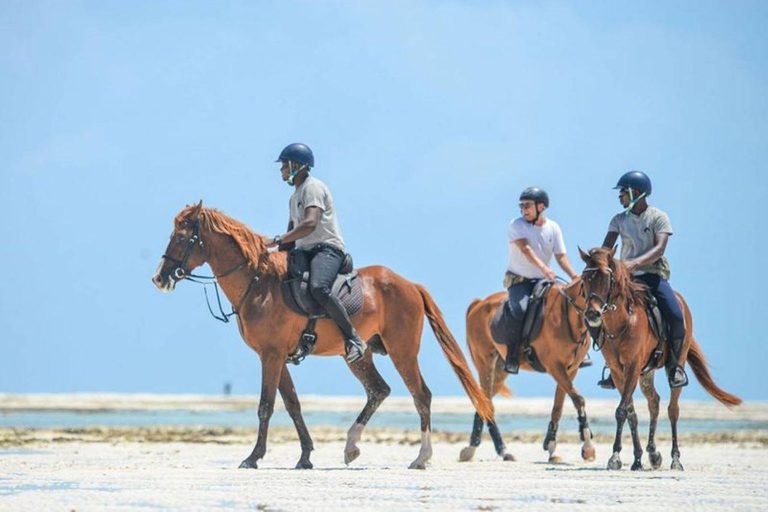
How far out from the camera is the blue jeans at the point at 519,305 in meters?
15.1

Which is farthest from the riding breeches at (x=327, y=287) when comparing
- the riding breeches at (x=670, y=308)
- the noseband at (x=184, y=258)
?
the riding breeches at (x=670, y=308)

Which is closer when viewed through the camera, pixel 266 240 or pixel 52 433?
pixel 266 240

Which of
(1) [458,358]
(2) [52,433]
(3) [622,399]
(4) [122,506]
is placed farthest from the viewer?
(2) [52,433]

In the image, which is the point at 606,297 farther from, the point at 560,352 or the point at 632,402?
the point at 560,352

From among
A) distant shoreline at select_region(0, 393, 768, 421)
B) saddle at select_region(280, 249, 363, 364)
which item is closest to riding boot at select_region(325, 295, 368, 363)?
saddle at select_region(280, 249, 363, 364)

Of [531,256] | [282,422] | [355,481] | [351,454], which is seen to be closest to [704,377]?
[531,256]

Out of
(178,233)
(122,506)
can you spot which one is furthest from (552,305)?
(122,506)

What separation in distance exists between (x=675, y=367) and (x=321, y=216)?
4.25 metres

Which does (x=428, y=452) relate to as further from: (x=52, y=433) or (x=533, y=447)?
(x=52, y=433)

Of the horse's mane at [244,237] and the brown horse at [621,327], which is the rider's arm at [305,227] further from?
the brown horse at [621,327]

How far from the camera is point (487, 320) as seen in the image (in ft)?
53.4

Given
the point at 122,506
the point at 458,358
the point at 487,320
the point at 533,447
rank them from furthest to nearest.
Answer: the point at 533,447 < the point at 487,320 < the point at 458,358 < the point at 122,506

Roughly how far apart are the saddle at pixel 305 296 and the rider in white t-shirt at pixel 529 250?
8.70ft

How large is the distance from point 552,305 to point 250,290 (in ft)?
12.8
